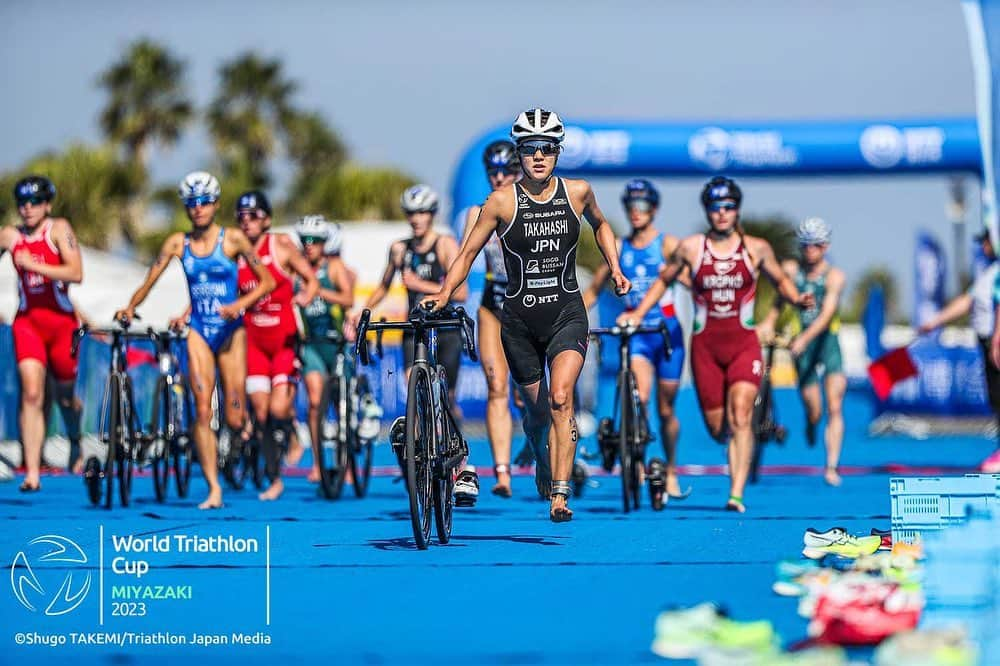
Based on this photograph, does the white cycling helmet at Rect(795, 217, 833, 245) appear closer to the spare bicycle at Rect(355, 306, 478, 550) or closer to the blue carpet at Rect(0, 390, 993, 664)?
the blue carpet at Rect(0, 390, 993, 664)

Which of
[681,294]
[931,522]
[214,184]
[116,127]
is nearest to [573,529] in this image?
[931,522]

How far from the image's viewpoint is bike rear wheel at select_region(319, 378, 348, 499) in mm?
12867

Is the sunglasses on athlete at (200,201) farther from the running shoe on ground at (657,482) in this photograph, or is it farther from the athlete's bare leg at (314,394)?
the running shoe on ground at (657,482)

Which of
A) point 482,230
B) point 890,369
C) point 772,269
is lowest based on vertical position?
point 890,369

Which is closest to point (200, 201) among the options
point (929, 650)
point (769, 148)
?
point (929, 650)

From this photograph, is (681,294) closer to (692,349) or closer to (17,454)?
(17,454)

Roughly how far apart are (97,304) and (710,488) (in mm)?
12409

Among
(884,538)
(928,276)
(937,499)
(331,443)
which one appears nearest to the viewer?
(937,499)

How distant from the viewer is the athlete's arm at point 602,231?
9617mm

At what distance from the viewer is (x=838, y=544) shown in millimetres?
8258

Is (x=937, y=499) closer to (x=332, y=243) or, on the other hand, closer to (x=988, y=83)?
(x=988, y=83)

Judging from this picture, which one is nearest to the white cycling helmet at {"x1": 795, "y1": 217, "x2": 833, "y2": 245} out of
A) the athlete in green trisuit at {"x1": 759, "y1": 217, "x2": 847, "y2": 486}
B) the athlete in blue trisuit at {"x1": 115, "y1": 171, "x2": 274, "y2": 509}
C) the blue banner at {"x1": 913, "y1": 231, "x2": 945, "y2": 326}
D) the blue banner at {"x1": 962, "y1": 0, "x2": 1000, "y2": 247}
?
the athlete in green trisuit at {"x1": 759, "y1": 217, "x2": 847, "y2": 486}

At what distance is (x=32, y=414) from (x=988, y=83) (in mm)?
7577

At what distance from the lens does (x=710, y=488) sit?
46.2 feet
